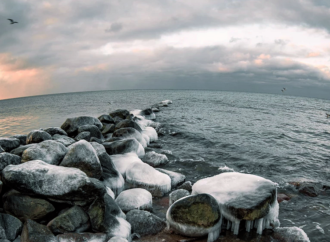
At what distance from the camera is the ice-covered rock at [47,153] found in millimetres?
7078

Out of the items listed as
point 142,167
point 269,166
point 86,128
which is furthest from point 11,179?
point 269,166

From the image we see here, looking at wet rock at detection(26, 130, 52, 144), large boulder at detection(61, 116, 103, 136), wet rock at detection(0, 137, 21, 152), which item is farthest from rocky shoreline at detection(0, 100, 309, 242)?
large boulder at detection(61, 116, 103, 136)

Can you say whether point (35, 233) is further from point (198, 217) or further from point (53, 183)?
point (198, 217)

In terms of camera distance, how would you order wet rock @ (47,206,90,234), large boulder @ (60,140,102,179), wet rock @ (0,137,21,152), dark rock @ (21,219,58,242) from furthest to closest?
wet rock @ (0,137,21,152) → large boulder @ (60,140,102,179) → wet rock @ (47,206,90,234) → dark rock @ (21,219,58,242)

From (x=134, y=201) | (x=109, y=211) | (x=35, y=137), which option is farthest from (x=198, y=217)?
(x=35, y=137)

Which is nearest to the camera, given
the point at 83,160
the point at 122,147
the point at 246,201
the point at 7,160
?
the point at 246,201

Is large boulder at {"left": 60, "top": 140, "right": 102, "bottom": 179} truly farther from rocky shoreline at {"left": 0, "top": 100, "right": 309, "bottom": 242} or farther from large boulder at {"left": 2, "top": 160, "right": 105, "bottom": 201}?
large boulder at {"left": 2, "top": 160, "right": 105, "bottom": 201}

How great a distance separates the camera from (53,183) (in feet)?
18.7

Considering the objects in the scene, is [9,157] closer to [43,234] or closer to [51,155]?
[51,155]

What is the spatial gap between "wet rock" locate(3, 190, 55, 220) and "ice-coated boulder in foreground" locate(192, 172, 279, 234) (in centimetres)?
393

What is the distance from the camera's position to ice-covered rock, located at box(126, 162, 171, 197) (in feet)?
26.9

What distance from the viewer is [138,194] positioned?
7047 millimetres

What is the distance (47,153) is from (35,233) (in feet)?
9.08

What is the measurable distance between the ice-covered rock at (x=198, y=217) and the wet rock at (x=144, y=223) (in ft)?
1.52
